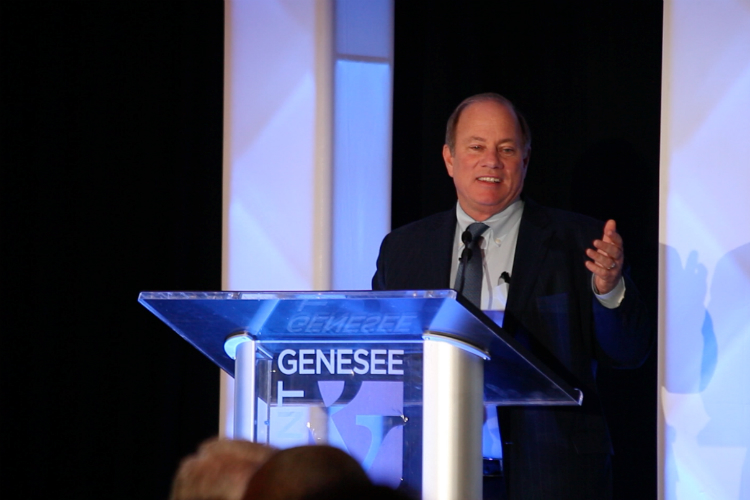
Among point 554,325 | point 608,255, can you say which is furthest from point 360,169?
point 608,255

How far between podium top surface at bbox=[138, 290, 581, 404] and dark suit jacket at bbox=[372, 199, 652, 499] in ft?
1.21

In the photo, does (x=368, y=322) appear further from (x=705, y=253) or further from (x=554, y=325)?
(x=705, y=253)

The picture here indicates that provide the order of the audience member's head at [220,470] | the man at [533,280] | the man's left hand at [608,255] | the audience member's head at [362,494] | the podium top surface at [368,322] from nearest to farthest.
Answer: the audience member's head at [362,494], the audience member's head at [220,470], the podium top surface at [368,322], the man's left hand at [608,255], the man at [533,280]

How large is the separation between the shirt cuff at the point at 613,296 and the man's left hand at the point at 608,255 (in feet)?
0.49

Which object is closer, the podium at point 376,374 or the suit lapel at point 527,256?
the podium at point 376,374

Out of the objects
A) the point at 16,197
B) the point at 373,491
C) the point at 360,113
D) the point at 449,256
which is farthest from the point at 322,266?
the point at 373,491

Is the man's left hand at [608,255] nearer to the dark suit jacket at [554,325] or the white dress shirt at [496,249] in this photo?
the dark suit jacket at [554,325]

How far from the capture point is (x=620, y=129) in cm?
306

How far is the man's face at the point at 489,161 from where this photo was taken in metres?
2.65

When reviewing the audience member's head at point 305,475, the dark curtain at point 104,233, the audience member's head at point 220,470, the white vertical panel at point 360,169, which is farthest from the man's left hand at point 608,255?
the dark curtain at point 104,233

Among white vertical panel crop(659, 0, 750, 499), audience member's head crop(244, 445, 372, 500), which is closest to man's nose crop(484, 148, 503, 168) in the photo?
white vertical panel crop(659, 0, 750, 499)

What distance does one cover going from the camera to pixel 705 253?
271 cm

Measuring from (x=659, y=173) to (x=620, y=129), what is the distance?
27cm

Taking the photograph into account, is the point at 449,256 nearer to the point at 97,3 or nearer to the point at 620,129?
the point at 620,129
